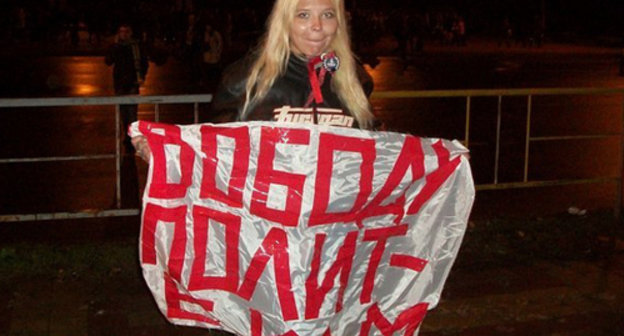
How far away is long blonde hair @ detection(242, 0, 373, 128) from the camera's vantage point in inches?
135

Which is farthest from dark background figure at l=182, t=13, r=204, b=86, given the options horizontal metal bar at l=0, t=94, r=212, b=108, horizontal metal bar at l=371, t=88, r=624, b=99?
horizontal metal bar at l=0, t=94, r=212, b=108

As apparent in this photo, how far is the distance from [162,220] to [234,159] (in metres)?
0.35

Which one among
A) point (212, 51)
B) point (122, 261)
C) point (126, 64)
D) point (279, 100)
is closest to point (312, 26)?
point (279, 100)

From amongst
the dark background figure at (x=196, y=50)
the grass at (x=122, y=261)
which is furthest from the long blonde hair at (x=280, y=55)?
the dark background figure at (x=196, y=50)

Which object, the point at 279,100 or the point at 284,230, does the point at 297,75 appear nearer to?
the point at 279,100

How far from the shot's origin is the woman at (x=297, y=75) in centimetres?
344

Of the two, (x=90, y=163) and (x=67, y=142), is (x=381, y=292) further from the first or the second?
(x=67, y=142)

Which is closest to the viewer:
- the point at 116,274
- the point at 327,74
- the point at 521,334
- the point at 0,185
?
the point at 327,74

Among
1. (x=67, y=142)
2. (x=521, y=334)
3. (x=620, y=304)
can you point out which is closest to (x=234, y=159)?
(x=521, y=334)

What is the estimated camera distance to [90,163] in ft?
33.2

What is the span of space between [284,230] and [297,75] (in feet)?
2.08

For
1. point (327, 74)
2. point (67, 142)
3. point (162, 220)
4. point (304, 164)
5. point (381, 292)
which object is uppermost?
point (327, 74)

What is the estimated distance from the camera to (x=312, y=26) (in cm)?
342

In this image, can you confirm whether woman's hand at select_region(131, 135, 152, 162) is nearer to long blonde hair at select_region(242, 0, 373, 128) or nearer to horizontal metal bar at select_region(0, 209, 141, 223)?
long blonde hair at select_region(242, 0, 373, 128)
